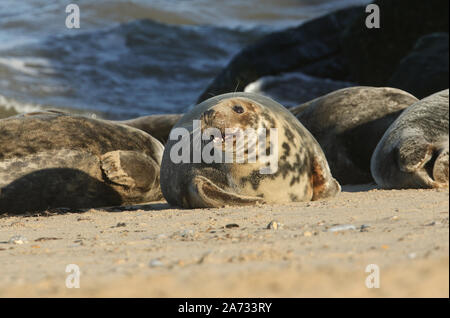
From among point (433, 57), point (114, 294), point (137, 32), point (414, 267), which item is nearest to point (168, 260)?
point (114, 294)

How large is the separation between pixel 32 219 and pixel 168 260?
7.83 ft

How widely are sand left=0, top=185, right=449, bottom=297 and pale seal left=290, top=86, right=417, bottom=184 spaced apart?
1.78 m

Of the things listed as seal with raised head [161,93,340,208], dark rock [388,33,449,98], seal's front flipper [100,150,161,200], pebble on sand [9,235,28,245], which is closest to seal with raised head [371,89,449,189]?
seal with raised head [161,93,340,208]

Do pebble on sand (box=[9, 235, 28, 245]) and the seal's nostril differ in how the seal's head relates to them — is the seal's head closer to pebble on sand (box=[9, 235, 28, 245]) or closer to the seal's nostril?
the seal's nostril

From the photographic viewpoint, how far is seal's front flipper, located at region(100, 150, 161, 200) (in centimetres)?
511

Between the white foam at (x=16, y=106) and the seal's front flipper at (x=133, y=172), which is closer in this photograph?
the seal's front flipper at (x=133, y=172)

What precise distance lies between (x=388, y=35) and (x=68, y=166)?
9.61 m

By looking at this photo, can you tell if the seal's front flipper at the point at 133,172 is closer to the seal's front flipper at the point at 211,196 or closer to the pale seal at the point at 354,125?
the seal's front flipper at the point at 211,196

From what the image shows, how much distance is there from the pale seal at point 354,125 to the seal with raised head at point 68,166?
5.36 ft

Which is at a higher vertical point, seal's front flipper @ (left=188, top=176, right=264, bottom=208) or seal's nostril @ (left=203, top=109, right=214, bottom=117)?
seal's nostril @ (left=203, top=109, right=214, bottom=117)

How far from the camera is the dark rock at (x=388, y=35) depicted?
12.7m

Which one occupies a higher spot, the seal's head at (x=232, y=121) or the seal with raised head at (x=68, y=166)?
the seal's head at (x=232, y=121)
